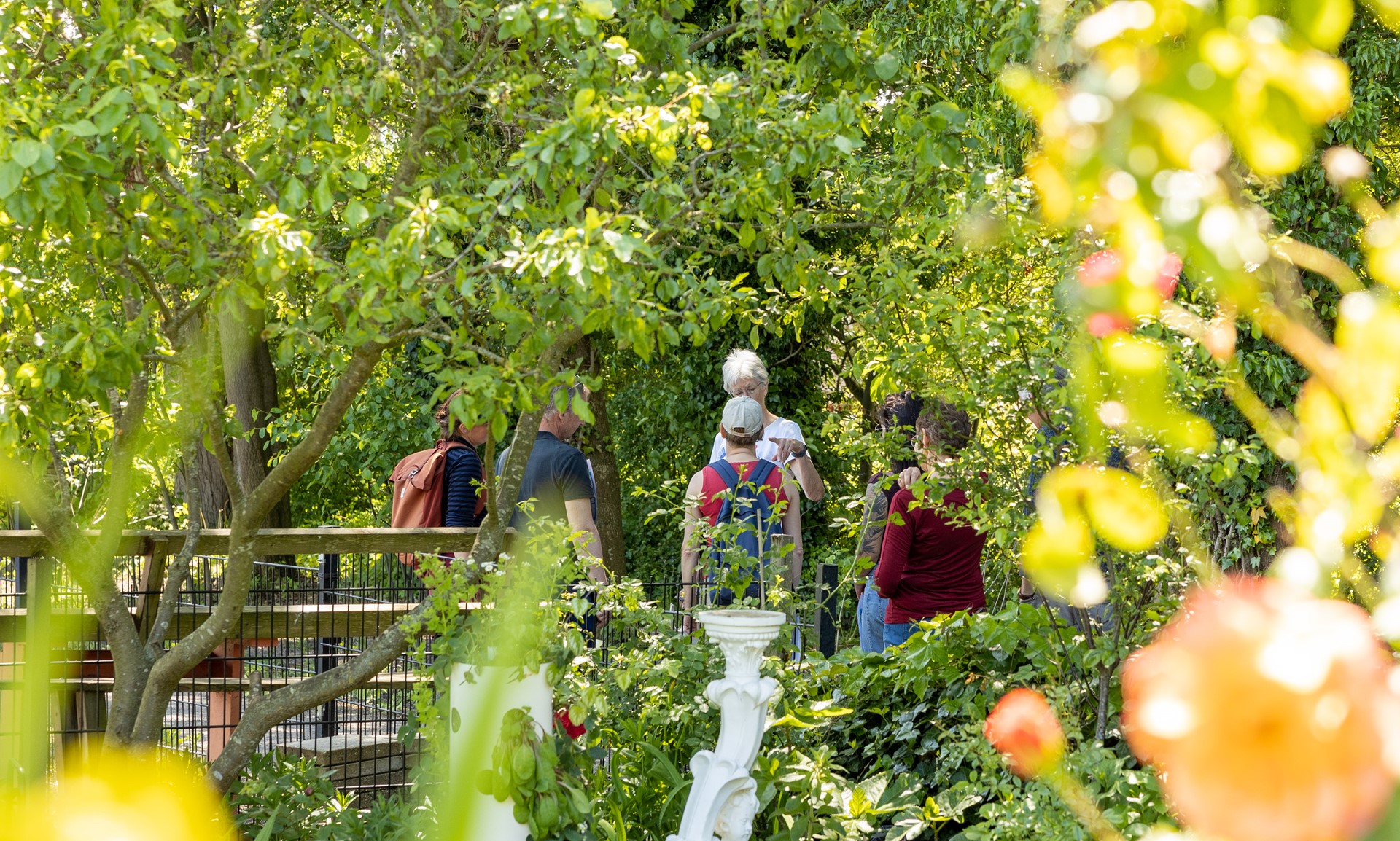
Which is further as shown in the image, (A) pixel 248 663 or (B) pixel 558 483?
(B) pixel 558 483

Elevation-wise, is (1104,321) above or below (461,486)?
below

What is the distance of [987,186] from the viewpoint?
339 centimetres

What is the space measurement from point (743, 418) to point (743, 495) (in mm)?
322

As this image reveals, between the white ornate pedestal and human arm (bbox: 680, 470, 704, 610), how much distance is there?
0.66 meters

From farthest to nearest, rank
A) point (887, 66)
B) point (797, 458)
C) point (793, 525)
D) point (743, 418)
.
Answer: point (797, 458) < point (793, 525) < point (743, 418) < point (887, 66)

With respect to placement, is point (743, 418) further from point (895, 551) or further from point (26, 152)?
point (26, 152)

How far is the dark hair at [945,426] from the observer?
3.83 meters

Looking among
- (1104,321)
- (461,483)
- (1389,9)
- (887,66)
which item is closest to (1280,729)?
(1104,321)

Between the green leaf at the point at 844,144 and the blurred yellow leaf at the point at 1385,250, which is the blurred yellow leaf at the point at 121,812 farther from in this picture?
the green leaf at the point at 844,144

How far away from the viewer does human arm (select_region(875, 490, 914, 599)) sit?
184 inches

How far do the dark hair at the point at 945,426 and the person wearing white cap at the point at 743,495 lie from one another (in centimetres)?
53

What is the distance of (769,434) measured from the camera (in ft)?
18.9

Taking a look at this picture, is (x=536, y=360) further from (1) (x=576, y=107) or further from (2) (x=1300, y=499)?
(2) (x=1300, y=499)

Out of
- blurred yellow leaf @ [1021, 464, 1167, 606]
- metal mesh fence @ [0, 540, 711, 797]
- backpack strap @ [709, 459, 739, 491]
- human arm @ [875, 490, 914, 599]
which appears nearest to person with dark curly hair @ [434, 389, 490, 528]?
metal mesh fence @ [0, 540, 711, 797]
